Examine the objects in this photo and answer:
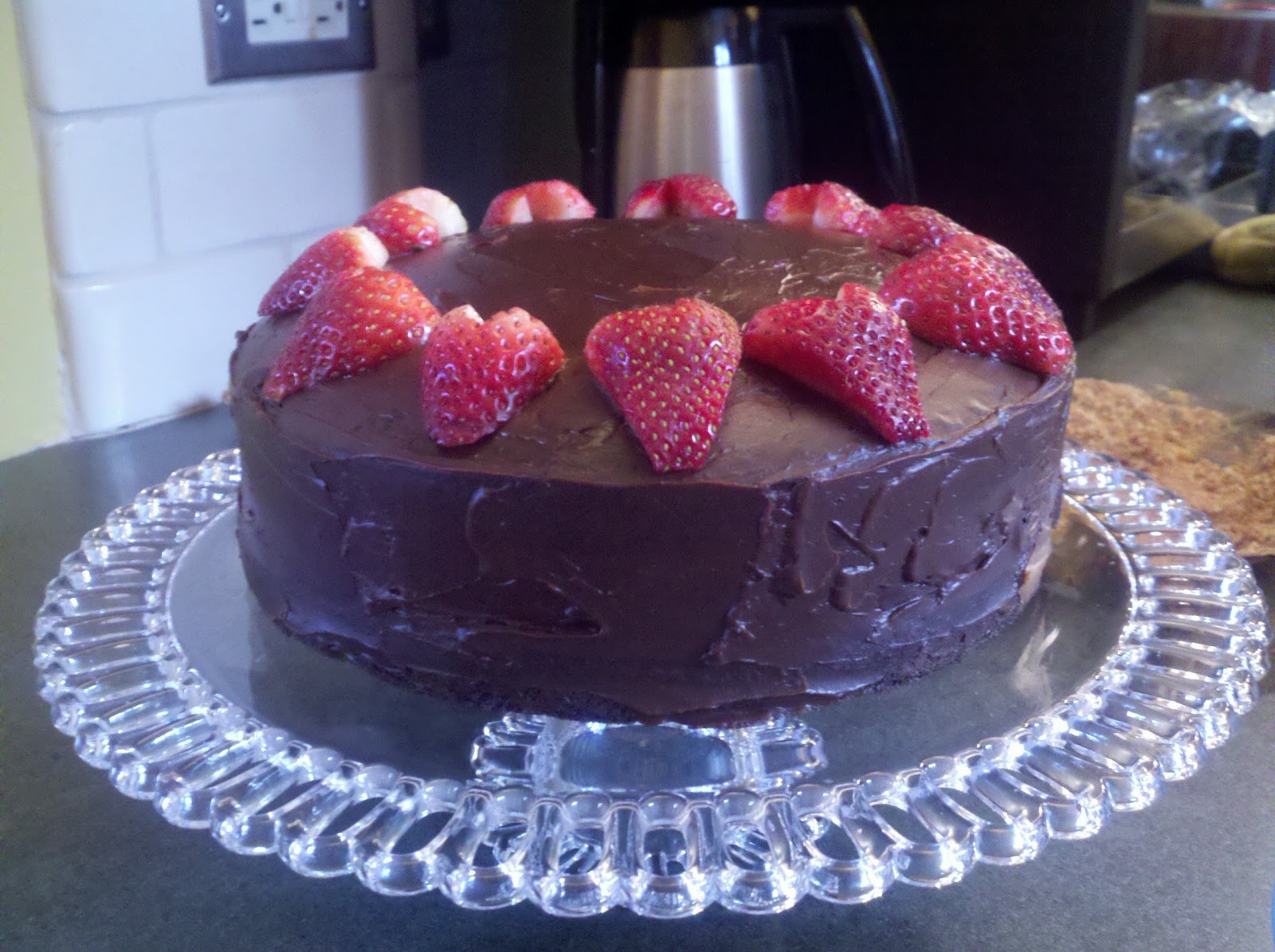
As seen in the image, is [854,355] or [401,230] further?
[401,230]

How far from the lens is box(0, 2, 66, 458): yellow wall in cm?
138

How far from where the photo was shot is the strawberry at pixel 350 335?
91 centimetres

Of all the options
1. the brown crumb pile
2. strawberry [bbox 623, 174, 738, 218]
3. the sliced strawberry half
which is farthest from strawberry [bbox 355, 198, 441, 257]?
the brown crumb pile

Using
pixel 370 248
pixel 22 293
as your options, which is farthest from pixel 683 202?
pixel 22 293

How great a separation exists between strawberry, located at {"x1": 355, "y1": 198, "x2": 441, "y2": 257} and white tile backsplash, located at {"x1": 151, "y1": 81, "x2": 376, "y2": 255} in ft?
1.58

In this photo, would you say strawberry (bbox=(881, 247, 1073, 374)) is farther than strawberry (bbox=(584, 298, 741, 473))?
Yes

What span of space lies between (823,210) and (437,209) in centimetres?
44

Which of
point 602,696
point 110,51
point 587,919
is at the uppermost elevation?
point 110,51

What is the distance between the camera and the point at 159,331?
159cm

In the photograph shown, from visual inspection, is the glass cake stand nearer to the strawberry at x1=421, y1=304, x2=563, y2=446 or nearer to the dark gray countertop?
the dark gray countertop

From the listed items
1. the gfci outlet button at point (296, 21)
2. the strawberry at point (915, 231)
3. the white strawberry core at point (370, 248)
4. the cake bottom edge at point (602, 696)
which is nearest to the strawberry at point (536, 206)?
the white strawberry core at point (370, 248)

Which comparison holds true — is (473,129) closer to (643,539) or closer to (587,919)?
(643,539)

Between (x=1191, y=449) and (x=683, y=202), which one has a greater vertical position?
(x=683, y=202)

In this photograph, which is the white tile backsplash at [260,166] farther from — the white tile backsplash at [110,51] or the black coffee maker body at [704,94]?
the black coffee maker body at [704,94]
